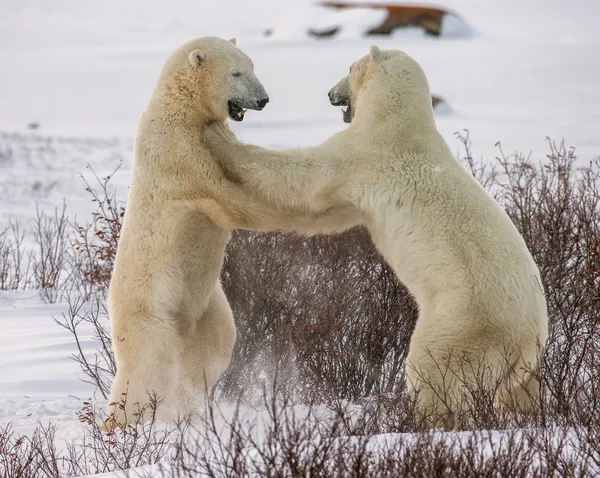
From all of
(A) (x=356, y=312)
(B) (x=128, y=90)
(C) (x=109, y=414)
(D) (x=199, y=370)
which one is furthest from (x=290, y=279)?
(B) (x=128, y=90)

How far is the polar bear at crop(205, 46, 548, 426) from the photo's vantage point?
3176 millimetres

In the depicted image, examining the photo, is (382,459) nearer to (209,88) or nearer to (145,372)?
(145,372)

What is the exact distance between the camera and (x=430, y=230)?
3289 mm

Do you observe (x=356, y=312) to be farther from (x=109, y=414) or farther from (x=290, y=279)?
(x=109, y=414)

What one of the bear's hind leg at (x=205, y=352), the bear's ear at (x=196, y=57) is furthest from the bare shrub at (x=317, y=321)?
the bear's ear at (x=196, y=57)

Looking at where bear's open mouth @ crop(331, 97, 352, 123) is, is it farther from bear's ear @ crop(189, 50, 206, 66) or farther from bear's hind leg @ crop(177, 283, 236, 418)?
bear's hind leg @ crop(177, 283, 236, 418)

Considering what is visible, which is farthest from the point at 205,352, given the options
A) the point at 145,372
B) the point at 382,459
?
the point at 382,459

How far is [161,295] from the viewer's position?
Result: 358cm

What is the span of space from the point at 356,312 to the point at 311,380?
436 millimetres

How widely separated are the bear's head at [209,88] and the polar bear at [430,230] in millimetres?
107

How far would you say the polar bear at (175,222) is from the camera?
3.51 meters

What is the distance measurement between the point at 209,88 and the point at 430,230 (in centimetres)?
113

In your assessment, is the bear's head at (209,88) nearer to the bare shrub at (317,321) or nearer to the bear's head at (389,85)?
the bear's head at (389,85)

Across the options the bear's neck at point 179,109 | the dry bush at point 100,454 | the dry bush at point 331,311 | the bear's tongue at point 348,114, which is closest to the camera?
the dry bush at point 100,454
